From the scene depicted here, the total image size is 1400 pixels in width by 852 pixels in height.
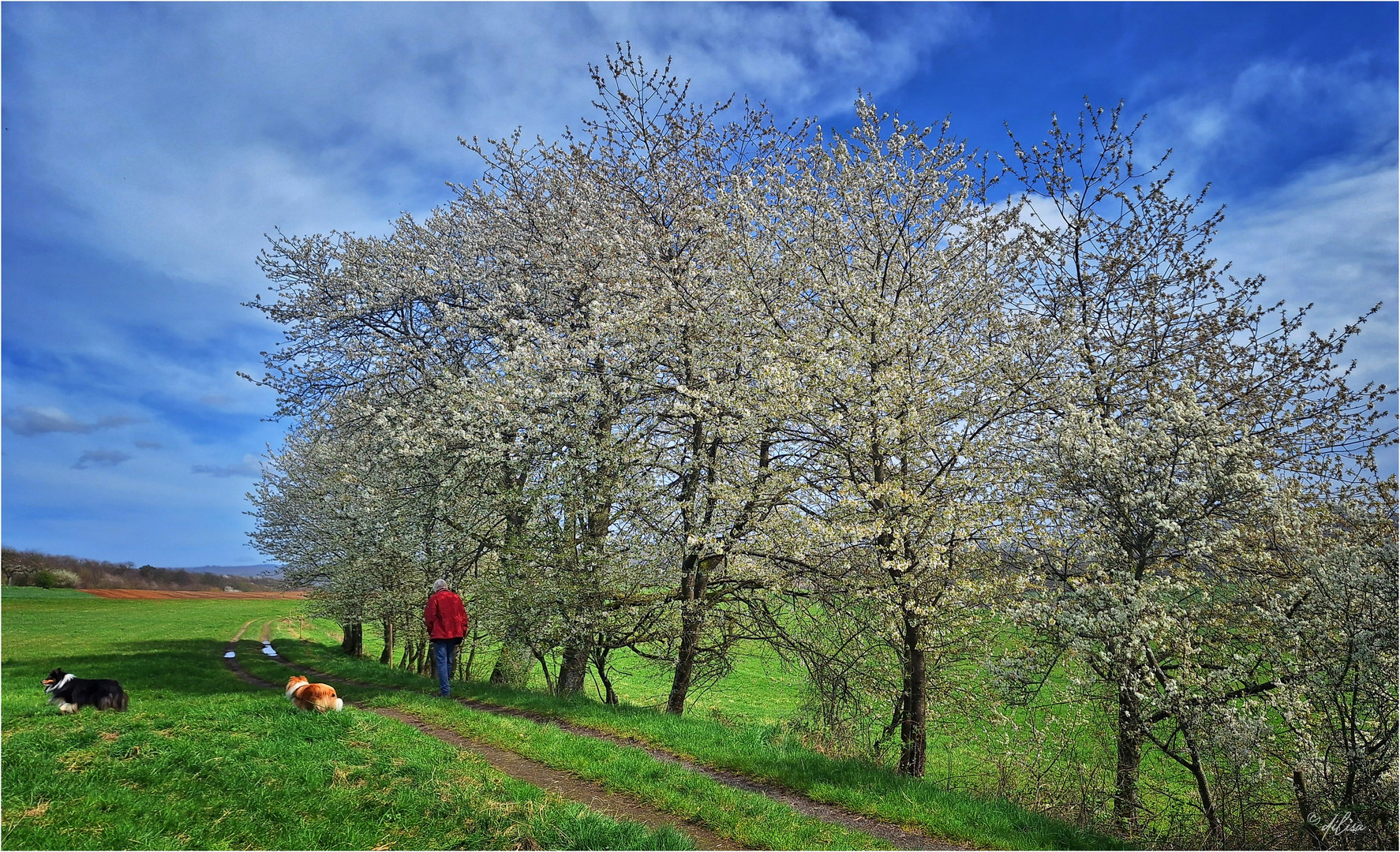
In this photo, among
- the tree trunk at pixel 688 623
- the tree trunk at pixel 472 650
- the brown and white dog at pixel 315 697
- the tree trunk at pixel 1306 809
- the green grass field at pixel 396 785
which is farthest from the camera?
the tree trunk at pixel 472 650

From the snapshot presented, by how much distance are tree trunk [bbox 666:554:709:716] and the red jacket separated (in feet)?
13.5

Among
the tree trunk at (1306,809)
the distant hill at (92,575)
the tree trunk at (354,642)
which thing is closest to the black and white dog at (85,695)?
the tree trunk at (1306,809)

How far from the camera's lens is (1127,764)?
929 cm

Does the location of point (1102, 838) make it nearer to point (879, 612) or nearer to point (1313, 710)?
point (1313, 710)

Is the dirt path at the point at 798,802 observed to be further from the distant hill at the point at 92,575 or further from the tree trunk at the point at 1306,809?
the distant hill at the point at 92,575

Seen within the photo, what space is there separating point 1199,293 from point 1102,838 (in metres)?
8.65

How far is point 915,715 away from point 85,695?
1126 centimetres

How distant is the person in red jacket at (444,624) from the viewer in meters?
13.2

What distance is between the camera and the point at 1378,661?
241 inches

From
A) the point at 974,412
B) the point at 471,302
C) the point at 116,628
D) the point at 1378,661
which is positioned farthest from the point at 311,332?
the point at 116,628

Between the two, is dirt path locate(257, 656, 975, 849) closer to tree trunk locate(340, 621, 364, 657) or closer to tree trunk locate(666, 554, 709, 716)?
tree trunk locate(666, 554, 709, 716)

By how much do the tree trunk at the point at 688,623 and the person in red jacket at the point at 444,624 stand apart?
13.5ft

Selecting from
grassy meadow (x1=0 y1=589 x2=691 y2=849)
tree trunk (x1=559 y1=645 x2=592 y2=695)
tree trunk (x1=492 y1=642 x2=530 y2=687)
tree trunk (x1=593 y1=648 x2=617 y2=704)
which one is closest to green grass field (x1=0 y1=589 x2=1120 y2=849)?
grassy meadow (x1=0 y1=589 x2=691 y2=849)

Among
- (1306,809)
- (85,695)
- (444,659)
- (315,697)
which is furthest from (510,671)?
(1306,809)
